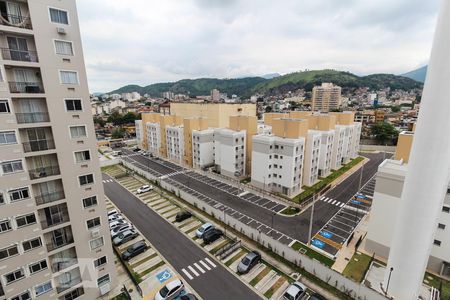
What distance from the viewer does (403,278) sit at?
2034 cm

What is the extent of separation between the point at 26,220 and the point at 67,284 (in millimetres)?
7739

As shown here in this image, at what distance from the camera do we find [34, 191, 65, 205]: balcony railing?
57.9 ft

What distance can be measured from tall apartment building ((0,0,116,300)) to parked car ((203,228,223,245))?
14.6 metres

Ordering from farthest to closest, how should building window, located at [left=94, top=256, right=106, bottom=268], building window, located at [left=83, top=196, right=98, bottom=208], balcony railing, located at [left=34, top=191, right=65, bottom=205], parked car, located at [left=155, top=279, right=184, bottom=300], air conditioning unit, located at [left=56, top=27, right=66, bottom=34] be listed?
parked car, located at [left=155, top=279, right=184, bottom=300]
building window, located at [left=94, top=256, right=106, bottom=268]
building window, located at [left=83, top=196, right=98, bottom=208]
balcony railing, located at [left=34, top=191, right=65, bottom=205]
air conditioning unit, located at [left=56, top=27, right=66, bottom=34]

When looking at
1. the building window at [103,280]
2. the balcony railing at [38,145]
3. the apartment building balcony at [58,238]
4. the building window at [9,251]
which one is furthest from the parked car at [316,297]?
the balcony railing at [38,145]

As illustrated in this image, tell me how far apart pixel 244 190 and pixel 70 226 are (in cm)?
3413

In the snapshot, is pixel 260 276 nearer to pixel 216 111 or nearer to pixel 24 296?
pixel 24 296

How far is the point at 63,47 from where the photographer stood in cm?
1689

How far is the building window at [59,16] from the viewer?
52.9ft

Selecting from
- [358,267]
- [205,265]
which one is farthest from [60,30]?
[358,267]

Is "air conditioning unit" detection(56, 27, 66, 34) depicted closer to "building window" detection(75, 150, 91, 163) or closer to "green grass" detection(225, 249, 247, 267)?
"building window" detection(75, 150, 91, 163)

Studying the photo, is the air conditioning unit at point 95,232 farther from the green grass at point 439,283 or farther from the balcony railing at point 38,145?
the green grass at point 439,283

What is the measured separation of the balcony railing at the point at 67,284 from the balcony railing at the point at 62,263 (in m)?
1.58

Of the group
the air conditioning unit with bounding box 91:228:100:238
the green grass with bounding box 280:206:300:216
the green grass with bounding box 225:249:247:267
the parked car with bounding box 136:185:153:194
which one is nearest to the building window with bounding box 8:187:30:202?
the air conditioning unit with bounding box 91:228:100:238
